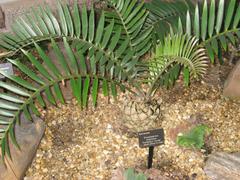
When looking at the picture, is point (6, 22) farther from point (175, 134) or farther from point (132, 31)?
point (175, 134)

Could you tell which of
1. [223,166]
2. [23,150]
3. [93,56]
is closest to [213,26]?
[93,56]

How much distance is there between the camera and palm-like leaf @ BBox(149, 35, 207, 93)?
142cm

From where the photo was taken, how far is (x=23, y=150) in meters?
1.73

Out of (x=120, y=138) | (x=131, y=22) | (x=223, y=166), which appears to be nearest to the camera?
(x=131, y=22)

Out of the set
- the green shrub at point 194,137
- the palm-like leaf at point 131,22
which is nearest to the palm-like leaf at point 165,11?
the palm-like leaf at point 131,22

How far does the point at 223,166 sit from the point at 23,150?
0.97 meters

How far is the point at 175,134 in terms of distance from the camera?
6.43ft

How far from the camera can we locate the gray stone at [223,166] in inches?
70.5

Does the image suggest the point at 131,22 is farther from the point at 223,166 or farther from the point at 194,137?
the point at 223,166

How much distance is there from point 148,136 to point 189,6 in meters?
0.70

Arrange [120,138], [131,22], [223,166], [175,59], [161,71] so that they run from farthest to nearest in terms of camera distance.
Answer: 1. [120,138]
2. [223,166]
3. [131,22]
4. [161,71]
5. [175,59]

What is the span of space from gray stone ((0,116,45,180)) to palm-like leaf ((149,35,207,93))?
606 millimetres

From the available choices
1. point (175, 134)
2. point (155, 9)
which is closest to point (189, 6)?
point (155, 9)

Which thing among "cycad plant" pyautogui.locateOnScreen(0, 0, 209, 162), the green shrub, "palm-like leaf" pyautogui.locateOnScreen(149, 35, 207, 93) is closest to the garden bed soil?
the green shrub
